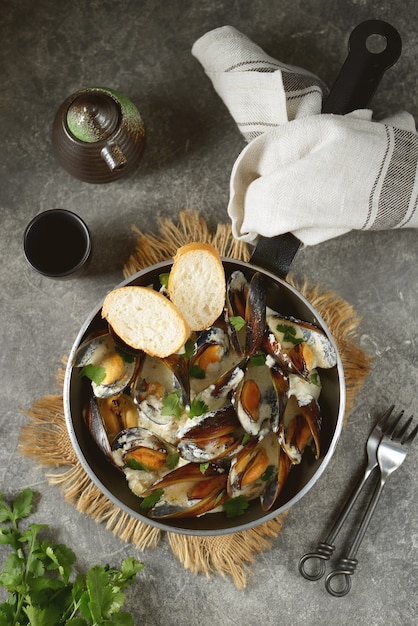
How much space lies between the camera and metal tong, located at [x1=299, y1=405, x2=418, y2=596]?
4.09ft

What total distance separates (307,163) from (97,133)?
362mm

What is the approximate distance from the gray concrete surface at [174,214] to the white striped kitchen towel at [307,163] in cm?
12

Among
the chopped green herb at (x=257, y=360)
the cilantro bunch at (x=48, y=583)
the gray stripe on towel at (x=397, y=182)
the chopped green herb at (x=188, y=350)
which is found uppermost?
the gray stripe on towel at (x=397, y=182)

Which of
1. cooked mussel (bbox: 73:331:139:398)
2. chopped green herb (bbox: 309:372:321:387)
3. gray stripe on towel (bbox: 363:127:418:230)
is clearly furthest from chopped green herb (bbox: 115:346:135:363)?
gray stripe on towel (bbox: 363:127:418:230)

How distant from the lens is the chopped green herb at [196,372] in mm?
1169

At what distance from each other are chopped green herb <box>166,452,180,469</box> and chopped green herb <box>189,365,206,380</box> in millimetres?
140

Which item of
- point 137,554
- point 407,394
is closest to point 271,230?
point 407,394

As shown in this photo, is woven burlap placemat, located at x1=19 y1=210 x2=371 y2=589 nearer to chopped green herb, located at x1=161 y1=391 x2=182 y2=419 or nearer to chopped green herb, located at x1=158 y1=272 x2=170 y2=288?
chopped green herb, located at x1=158 y1=272 x2=170 y2=288

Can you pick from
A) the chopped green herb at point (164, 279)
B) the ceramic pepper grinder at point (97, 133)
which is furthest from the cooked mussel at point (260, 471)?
the ceramic pepper grinder at point (97, 133)

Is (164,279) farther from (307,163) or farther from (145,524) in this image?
(145,524)

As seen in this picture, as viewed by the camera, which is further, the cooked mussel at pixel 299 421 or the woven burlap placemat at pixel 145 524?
the woven burlap placemat at pixel 145 524

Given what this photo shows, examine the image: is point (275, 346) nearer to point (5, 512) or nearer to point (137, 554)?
point (137, 554)

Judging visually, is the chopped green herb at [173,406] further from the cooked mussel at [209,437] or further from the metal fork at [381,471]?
the metal fork at [381,471]

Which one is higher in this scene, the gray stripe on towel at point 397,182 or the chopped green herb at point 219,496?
the gray stripe on towel at point 397,182
